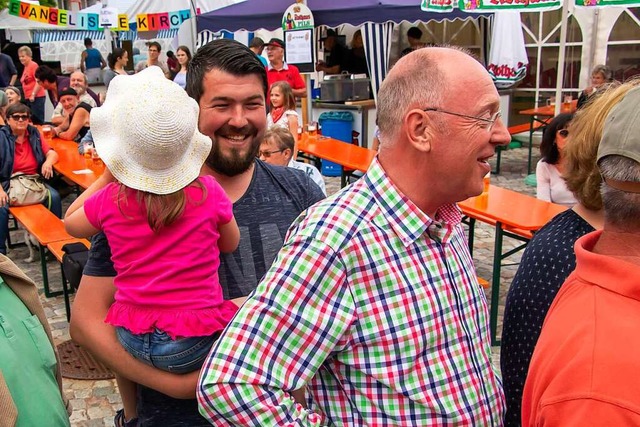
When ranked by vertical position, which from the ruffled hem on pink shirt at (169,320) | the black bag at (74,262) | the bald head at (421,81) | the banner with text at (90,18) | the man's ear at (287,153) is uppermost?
the banner with text at (90,18)

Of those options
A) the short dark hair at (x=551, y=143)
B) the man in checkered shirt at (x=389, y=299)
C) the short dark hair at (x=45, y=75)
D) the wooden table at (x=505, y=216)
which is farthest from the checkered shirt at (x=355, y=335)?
the short dark hair at (x=45, y=75)

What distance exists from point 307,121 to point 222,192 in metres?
8.33

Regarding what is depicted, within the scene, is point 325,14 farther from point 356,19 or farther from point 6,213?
point 6,213

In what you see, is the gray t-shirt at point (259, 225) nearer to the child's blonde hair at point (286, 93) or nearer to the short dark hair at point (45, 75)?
the child's blonde hair at point (286, 93)

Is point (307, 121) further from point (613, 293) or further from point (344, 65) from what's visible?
point (613, 293)

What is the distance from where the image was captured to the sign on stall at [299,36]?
9.23 m

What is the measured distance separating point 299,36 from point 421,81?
8.25 metres

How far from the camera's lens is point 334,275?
1.27 m

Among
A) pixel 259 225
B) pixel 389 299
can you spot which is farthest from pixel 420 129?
pixel 259 225

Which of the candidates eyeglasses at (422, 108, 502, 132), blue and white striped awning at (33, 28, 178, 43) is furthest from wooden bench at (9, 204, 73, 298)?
blue and white striped awning at (33, 28, 178, 43)

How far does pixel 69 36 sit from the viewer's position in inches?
861

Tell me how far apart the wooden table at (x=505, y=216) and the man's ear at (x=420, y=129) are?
2991 mm

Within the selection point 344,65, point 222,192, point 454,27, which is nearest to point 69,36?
point 344,65

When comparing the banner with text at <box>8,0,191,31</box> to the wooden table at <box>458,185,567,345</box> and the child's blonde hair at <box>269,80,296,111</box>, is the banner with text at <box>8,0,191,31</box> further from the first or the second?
the wooden table at <box>458,185,567,345</box>
